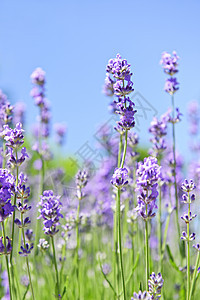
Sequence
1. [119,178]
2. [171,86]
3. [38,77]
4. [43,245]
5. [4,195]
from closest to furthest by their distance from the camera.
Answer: [4,195]
[119,178]
[43,245]
[171,86]
[38,77]

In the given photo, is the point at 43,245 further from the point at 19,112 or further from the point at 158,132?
the point at 19,112

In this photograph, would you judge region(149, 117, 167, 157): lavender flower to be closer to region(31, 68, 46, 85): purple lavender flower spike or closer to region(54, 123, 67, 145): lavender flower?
region(31, 68, 46, 85): purple lavender flower spike

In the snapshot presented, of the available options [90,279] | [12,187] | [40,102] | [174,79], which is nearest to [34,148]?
[40,102]

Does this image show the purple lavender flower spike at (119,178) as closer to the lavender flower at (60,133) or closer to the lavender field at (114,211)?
the lavender field at (114,211)

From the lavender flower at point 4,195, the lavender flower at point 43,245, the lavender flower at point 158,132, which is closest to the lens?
the lavender flower at point 4,195

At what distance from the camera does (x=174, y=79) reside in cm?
281

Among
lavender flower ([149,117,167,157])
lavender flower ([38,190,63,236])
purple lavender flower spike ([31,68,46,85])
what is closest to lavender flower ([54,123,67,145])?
purple lavender flower spike ([31,68,46,85])

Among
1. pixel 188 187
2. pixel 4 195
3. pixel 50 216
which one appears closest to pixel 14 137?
pixel 4 195

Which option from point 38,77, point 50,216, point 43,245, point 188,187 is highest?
point 38,77

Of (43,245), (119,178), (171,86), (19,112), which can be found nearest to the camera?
(119,178)

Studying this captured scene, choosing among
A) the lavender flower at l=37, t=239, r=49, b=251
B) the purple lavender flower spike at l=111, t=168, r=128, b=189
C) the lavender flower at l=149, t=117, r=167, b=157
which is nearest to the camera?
the purple lavender flower spike at l=111, t=168, r=128, b=189

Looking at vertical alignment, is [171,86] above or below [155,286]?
above

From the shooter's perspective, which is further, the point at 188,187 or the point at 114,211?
the point at 114,211

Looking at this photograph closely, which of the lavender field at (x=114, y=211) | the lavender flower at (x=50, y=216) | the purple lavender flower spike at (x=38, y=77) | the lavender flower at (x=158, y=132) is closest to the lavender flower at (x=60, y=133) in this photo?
the lavender field at (x=114, y=211)
